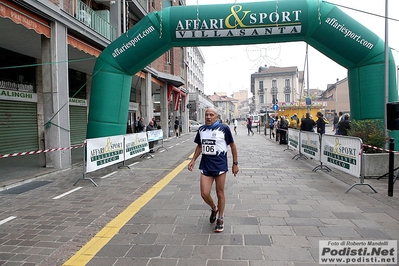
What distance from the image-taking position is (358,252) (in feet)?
11.1

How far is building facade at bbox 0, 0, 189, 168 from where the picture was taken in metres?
8.68

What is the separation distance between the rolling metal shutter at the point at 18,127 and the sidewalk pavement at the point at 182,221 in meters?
5.09

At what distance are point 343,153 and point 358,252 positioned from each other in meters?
4.16

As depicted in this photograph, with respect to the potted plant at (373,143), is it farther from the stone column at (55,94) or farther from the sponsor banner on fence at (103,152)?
the stone column at (55,94)

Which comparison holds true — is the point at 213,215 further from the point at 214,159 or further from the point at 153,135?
the point at 153,135

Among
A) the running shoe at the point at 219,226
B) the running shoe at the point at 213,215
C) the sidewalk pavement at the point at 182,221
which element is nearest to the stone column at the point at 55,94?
the sidewalk pavement at the point at 182,221

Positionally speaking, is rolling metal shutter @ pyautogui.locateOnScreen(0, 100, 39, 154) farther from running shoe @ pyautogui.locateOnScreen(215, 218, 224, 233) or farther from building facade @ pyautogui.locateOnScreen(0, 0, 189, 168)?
running shoe @ pyautogui.locateOnScreen(215, 218, 224, 233)

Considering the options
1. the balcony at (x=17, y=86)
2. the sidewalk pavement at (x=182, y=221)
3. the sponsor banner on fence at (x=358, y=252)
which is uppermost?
the balcony at (x=17, y=86)

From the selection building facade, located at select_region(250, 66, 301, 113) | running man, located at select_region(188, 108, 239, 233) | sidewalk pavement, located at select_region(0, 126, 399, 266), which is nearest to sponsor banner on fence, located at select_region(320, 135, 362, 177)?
sidewalk pavement, located at select_region(0, 126, 399, 266)

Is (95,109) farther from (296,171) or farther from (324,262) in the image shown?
(324,262)

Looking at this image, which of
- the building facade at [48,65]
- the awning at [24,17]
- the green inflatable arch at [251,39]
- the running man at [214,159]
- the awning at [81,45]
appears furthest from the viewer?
the awning at [81,45]

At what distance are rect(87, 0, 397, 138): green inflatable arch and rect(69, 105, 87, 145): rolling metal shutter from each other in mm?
6395

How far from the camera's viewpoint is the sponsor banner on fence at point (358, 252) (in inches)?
125

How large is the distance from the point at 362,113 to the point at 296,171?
2.70 metres
